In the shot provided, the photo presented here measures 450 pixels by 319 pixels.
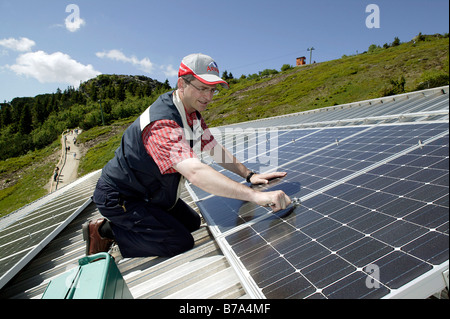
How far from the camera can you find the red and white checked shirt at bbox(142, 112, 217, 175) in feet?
10.6

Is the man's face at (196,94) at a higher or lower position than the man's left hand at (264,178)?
higher

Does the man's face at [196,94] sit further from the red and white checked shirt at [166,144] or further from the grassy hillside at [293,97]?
the grassy hillside at [293,97]

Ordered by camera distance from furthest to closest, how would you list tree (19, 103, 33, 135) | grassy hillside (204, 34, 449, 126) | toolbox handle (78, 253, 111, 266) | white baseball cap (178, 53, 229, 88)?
tree (19, 103, 33, 135)
grassy hillside (204, 34, 449, 126)
white baseball cap (178, 53, 229, 88)
toolbox handle (78, 253, 111, 266)

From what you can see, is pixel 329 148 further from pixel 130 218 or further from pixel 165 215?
pixel 130 218

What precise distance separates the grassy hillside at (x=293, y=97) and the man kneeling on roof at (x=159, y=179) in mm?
41424

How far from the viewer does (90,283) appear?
6.34 ft

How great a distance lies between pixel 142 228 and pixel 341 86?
61.7 m

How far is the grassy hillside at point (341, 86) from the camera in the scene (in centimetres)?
4593

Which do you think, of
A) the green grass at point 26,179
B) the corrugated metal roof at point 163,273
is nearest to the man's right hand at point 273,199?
the corrugated metal roof at point 163,273

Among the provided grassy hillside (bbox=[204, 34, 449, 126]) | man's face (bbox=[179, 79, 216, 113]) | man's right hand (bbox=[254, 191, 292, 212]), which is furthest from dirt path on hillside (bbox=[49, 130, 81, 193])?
man's right hand (bbox=[254, 191, 292, 212])

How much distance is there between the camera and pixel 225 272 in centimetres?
310

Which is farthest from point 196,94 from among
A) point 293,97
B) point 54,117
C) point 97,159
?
point 54,117

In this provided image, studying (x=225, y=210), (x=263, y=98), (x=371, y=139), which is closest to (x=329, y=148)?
(x=371, y=139)

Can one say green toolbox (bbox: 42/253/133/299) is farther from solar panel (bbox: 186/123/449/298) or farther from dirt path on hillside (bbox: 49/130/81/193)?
dirt path on hillside (bbox: 49/130/81/193)
